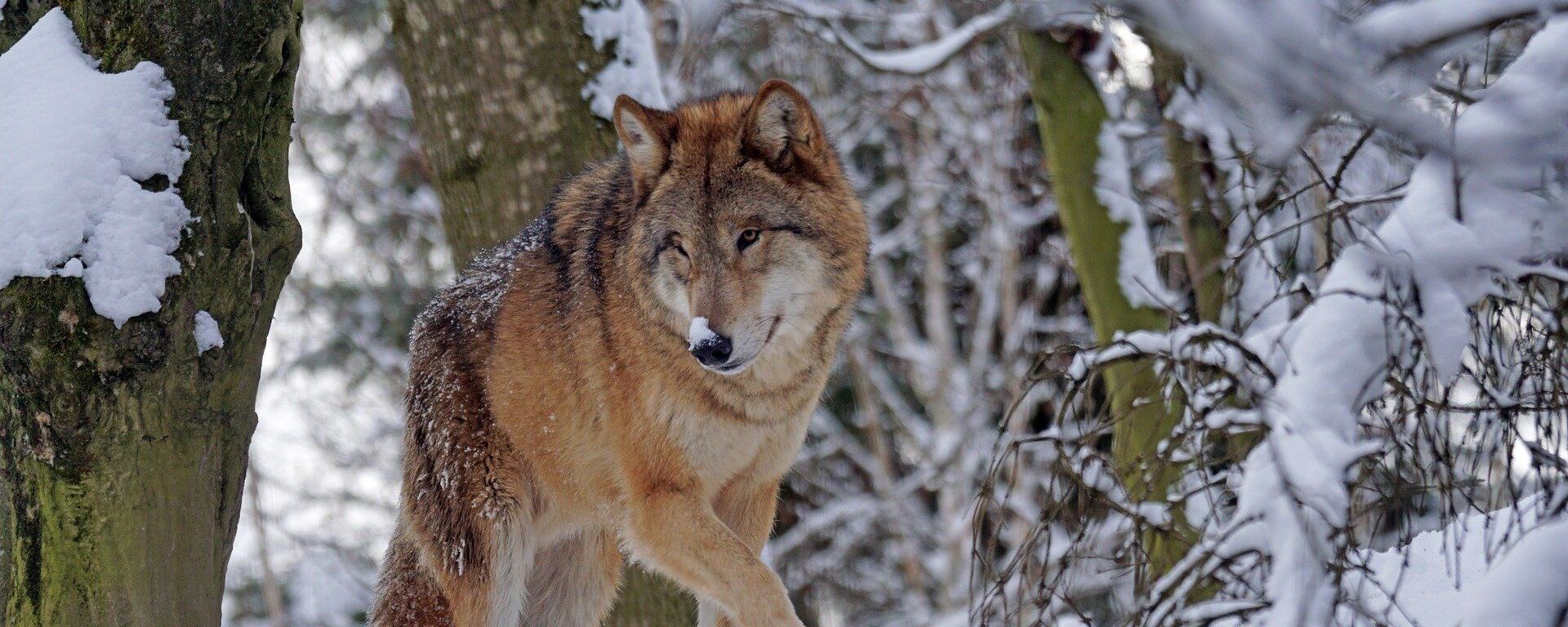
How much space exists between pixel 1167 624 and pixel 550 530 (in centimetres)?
204

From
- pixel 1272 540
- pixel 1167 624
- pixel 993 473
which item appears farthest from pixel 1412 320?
pixel 993 473

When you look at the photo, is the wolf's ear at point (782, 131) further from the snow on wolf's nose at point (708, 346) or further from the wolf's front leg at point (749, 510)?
the wolf's front leg at point (749, 510)

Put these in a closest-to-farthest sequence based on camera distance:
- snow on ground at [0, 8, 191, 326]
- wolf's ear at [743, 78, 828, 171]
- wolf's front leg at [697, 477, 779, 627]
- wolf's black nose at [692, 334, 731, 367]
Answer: snow on ground at [0, 8, 191, 326]
wolf's black nose at [692, 334, 731, 367]
wolf's ear at [743, 78, 828, 171]
wolf's front leg at [697, 477, 779, 627]

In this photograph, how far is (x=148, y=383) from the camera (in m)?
3.05

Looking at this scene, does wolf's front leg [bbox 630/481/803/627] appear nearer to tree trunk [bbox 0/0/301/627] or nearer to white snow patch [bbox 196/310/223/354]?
tree trunk [bbox 0/0/301/627]

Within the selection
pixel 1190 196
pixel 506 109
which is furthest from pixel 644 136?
pixel 1190 196

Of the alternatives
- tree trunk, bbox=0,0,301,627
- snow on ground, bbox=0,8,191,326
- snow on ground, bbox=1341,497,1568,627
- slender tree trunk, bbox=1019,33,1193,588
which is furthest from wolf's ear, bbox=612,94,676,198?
slender tree trunk, bbox=1019,33,1193,588

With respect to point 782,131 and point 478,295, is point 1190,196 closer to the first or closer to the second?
point 782,131

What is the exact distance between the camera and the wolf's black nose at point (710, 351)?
3.56 metres

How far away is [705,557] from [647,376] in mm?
570

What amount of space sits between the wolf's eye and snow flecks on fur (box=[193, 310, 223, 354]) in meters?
1.45

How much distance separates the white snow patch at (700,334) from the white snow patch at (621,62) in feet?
5.51

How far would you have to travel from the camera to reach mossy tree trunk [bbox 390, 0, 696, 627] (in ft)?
17.0

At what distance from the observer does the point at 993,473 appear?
11.8ft
